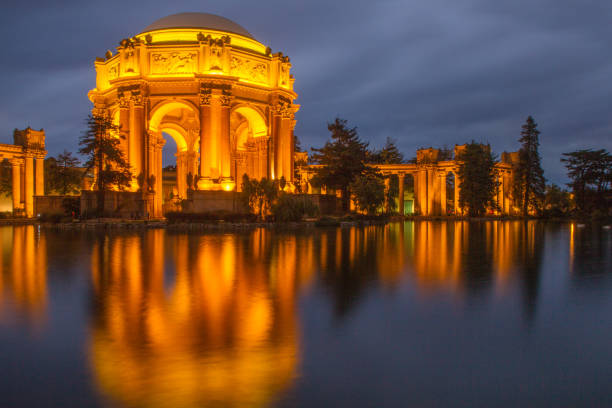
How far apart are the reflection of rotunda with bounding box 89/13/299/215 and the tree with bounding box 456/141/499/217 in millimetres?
20800

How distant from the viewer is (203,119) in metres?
34.6

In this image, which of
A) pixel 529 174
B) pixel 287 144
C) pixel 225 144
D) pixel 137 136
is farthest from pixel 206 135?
pixel 529 174

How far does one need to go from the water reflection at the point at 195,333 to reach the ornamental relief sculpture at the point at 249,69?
1164 inches

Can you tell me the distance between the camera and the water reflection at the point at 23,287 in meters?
5.82

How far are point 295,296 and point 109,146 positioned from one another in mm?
28240

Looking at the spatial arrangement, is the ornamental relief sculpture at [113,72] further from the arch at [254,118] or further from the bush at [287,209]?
the bush at [287,209]

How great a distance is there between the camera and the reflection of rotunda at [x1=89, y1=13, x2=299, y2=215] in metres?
34.7

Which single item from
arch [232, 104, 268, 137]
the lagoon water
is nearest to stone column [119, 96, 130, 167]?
arch [232, 104, 268, 137]

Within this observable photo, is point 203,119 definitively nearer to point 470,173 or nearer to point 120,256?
point 120,256

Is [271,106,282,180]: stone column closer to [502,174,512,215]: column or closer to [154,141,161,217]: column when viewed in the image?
[154,141,161,217]: column

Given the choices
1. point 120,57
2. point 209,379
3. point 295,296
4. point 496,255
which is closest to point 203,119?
point 120,57

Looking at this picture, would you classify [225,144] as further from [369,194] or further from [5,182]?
[5,182]

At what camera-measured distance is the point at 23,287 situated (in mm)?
7609

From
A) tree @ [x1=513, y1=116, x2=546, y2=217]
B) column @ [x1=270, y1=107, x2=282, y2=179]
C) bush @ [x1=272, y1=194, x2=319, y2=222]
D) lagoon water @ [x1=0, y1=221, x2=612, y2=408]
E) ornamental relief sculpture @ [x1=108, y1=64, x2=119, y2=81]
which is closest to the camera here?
lagoon water @ [x1=0, y1=221, x2=612, y2=408]
